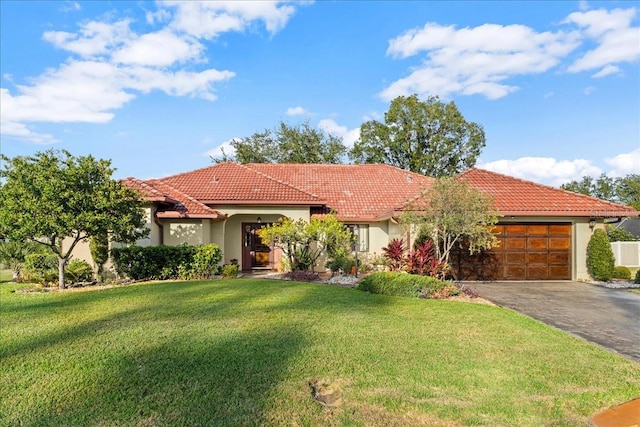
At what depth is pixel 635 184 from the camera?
53.8m

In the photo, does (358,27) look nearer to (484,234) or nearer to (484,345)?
(484,234)

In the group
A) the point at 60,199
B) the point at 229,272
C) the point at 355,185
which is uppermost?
the point at 355,185

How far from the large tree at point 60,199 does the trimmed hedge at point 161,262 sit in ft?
3.96

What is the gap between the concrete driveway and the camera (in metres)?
7.39

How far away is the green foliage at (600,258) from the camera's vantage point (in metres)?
15.3

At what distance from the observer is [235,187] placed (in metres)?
18.4

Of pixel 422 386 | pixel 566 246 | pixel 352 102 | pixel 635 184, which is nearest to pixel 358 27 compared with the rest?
pixel 352 102

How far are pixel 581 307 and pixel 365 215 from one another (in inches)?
402

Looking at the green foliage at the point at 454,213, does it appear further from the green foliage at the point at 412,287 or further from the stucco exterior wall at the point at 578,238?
the stucco exterior wall at the point at 578,238

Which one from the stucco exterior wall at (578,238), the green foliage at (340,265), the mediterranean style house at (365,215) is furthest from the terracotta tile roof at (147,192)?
the stucco exterior wall at (578,238)

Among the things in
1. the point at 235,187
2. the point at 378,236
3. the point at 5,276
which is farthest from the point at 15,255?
the point at 378,236

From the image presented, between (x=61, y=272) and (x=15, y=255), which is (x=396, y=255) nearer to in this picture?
(x=61, y=272)

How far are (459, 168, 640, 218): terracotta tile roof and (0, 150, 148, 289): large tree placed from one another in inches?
555

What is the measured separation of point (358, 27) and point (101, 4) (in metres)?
9.36
